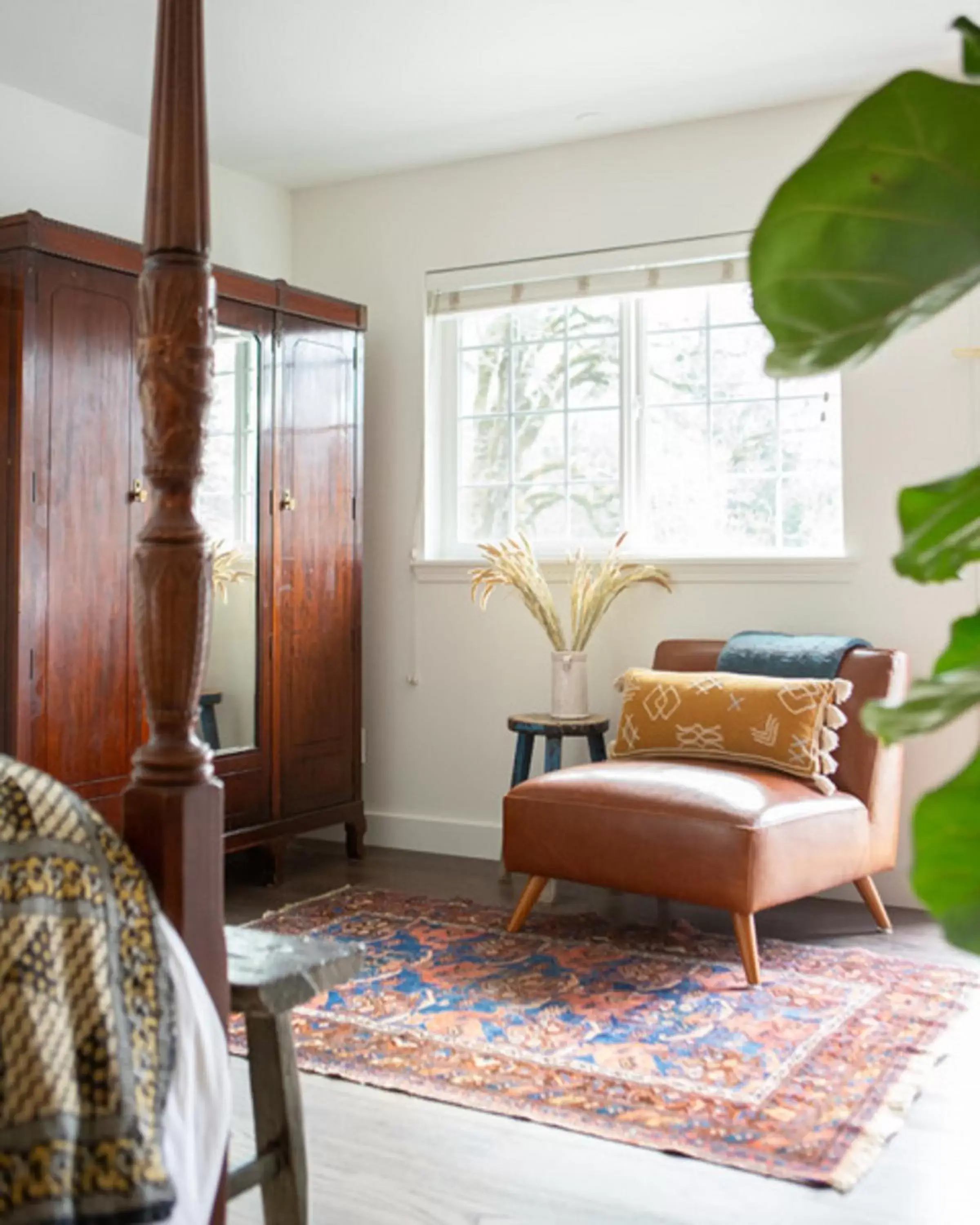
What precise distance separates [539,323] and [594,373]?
1.03 feet

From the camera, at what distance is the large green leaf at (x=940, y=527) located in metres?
0.41

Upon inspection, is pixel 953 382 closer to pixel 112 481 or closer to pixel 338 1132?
pixel 112 481

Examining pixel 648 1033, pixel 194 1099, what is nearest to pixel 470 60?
pixel 648 1033

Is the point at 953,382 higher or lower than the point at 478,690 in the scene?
higher

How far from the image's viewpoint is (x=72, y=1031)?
3.78 ft

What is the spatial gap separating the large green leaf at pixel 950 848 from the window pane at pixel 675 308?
13.8 ft

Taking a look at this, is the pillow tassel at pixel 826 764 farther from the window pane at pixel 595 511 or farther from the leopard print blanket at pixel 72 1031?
the leopard print blanket at pixel 72 1031

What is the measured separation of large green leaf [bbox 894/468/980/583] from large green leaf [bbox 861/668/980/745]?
6 centimetres

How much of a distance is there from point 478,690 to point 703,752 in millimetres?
1302

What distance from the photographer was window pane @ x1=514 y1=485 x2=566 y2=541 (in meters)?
4.70

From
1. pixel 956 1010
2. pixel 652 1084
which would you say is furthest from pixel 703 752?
pixel 652 1084

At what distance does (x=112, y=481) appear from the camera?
12.1 feet

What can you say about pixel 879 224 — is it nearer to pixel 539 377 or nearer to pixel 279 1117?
pixel 279 1117

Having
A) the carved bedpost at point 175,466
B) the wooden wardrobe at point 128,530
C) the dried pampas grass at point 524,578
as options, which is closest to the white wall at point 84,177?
the wooden wardrobe at point 128,530
